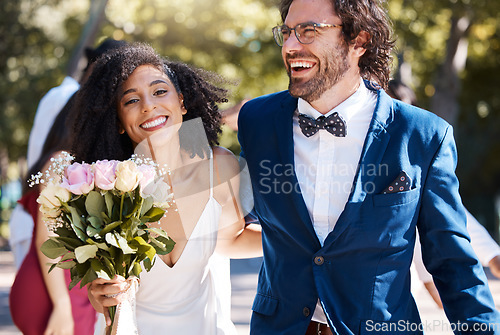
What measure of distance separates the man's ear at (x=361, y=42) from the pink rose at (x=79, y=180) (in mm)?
1405

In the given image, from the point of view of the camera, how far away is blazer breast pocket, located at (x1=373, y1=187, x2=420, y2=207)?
2.65 m

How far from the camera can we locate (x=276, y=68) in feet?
62.3

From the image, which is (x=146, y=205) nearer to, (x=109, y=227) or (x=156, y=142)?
(x=109, y=227)

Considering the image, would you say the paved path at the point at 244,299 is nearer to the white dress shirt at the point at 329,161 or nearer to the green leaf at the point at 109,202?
the white dress shirt at the point at 329,161

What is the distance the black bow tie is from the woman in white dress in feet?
1.86

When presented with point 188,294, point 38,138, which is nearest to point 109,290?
point 188,294

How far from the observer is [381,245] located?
2646 mm

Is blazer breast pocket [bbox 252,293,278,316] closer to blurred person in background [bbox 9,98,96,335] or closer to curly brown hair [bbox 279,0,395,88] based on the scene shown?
curly brown hair [bbox 279,0,395,88]

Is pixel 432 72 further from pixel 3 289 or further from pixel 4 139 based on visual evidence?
pixel 3 289

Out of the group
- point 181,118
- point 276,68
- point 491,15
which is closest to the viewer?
point 181,118

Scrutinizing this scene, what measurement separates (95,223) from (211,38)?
1759 centimetres

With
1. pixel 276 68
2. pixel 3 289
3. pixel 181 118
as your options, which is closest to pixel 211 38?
pixel 276 68

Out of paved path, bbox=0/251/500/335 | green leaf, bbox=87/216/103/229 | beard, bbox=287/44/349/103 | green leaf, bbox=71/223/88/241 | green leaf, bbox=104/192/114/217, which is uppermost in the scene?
beard, bbox=287/44/349/103

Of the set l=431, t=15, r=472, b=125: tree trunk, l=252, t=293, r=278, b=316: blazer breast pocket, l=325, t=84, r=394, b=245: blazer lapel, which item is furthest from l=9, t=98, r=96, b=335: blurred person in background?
l=431, t=15, r=472, b=125: tree trunk
